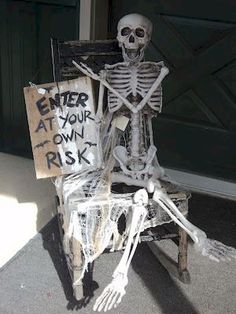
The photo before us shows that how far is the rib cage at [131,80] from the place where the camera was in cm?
243

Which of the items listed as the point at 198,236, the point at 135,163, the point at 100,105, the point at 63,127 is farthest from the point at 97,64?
the point at 198,236

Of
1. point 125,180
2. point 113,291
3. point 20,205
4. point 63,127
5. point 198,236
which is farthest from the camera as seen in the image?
point 20,205

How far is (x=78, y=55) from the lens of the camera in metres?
2.56

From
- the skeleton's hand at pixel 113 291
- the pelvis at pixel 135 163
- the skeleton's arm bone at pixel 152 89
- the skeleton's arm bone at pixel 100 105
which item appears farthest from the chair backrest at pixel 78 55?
the skeleton's hand at pixel 113 291

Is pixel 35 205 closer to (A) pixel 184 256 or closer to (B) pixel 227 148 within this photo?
(A) pixel 184 256

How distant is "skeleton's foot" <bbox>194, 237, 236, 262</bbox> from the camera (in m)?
2.31

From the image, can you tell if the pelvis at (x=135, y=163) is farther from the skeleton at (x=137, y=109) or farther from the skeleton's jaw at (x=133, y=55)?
the skeleton's jaw at (x=133, y=55)

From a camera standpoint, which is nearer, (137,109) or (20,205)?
(137,109)

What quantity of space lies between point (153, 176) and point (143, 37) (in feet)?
1.88

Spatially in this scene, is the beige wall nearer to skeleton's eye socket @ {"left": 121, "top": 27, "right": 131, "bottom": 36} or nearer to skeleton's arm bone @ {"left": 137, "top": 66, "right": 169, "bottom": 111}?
skeleton's arm bone @ {"left": 137, "top": 66, "right": 169, "bottom": 111}

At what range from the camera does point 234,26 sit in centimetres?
320

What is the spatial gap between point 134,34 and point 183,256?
0.98 meters

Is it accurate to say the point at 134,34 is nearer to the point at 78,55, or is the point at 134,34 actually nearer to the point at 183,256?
the point at 78,55

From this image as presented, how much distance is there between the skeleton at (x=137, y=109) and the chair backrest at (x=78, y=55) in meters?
0.10
